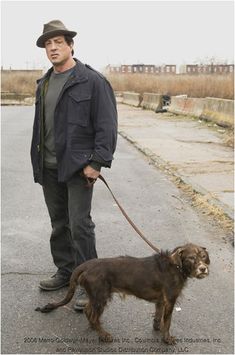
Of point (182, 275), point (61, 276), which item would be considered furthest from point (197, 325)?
point (61, 276)

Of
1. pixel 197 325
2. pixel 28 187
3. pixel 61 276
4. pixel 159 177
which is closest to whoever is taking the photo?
pixel 197 325

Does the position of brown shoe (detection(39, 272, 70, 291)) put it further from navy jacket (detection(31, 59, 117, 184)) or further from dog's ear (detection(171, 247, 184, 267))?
dog's ear (detection(171, 247, 184, 267))

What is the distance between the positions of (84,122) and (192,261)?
4.67 ft

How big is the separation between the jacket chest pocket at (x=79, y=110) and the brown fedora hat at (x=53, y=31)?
1.73 ft

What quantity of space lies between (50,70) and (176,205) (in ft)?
12.6

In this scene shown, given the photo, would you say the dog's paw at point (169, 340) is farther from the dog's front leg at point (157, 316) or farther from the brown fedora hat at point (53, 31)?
the brown fedora hat at point (53, 31)

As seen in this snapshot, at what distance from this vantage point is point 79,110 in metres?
4.09

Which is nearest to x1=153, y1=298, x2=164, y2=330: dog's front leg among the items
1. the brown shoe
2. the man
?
the man

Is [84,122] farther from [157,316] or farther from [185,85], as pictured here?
[185,85]

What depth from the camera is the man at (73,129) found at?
13.4 ft

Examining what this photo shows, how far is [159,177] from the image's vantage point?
9.84 metres

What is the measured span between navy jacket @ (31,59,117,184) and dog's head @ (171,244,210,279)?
0.99 metres

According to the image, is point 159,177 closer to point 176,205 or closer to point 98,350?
point 176,205

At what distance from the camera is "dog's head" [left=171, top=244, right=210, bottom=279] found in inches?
140
